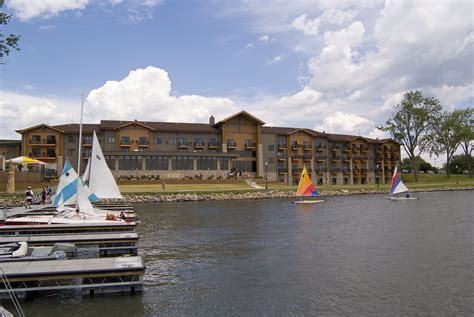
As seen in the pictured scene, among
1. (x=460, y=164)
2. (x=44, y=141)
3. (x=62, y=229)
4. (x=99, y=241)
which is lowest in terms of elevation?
(x=99, y=241)

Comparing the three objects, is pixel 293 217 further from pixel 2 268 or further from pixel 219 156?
pixel 219 156

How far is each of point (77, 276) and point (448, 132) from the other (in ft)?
323

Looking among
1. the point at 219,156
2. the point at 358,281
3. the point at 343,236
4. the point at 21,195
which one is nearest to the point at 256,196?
the point at 219,156

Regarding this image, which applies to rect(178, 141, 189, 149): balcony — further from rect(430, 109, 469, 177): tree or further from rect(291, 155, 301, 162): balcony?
rect(430, 109, 469, 177): tree

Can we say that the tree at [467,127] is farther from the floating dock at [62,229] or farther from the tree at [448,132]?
the floating dock at [62,229]

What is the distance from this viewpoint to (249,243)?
74.1 feet

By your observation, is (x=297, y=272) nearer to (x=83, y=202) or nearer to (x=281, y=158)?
(x=83, y=202)

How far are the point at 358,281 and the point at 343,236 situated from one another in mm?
10130

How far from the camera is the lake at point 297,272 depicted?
12.4 meters

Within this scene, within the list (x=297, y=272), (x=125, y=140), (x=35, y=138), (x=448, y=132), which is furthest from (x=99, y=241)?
(x=448, y=132)

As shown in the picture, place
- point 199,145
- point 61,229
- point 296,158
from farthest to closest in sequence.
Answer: point 296,158
point 199,145
point 61,229

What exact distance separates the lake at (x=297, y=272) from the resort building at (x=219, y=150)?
44513 millimetres

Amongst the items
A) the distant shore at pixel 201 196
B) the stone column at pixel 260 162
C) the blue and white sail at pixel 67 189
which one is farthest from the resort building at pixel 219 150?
the blue and white sail at pixel 67 189

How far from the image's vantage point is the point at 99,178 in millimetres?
25781
